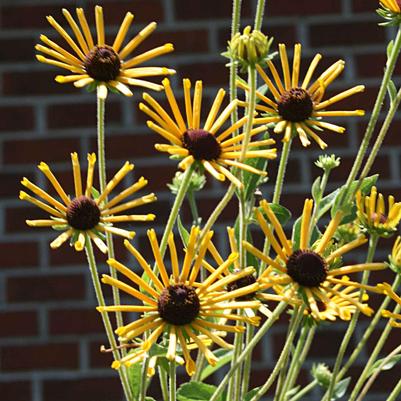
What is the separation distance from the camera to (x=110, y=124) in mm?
1425

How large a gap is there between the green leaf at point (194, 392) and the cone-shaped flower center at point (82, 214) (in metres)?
0.13

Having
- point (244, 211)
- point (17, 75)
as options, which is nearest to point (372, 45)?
point (17, 75)

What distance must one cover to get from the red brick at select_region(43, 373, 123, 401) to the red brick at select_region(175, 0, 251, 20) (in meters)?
0.51

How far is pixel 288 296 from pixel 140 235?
84 cm

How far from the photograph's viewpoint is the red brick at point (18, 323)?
143cm

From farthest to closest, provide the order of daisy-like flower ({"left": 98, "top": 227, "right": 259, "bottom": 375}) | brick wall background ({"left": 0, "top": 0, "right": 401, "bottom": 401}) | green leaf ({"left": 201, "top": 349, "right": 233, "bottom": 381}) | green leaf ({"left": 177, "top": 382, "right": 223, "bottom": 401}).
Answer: brick wall background ({"left": 0, "top": 0, "right": 401, "bottom": 401}) → green leaf ({"left": 201, "top": 349, "right": 233, "bottom": 381}) → green leaf ({"left": 177, "top": 382, "right": 223, "bottom": 401}) → daisy-like flower ({"left": 98, "top": 227, "right": 259, "bottom": 375})

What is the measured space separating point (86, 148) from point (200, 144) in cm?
85

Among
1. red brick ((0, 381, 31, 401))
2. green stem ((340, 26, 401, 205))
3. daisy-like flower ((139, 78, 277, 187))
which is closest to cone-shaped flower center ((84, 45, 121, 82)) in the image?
daisy-like flower ((139, 78, 277, 187))

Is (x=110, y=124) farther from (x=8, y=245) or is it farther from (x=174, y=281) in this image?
(x=174, y=281)

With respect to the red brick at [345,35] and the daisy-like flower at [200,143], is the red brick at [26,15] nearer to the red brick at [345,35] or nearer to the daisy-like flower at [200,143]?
the red brick at [345,35]

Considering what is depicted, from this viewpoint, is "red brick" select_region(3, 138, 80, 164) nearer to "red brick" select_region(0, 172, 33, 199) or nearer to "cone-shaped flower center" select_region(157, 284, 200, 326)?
"red brick" select_region(0, 172, 33, 199)

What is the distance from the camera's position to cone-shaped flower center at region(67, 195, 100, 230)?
0.64m

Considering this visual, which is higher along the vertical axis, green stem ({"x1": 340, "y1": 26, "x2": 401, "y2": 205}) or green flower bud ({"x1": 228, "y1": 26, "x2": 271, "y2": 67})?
green flower bud ({"x1": 228, "y1": 26, "x2": 271, "y2": 67})

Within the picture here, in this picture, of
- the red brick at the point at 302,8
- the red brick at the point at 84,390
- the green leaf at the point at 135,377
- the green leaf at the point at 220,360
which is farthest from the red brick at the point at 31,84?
the green leaf at the point at 135,377
